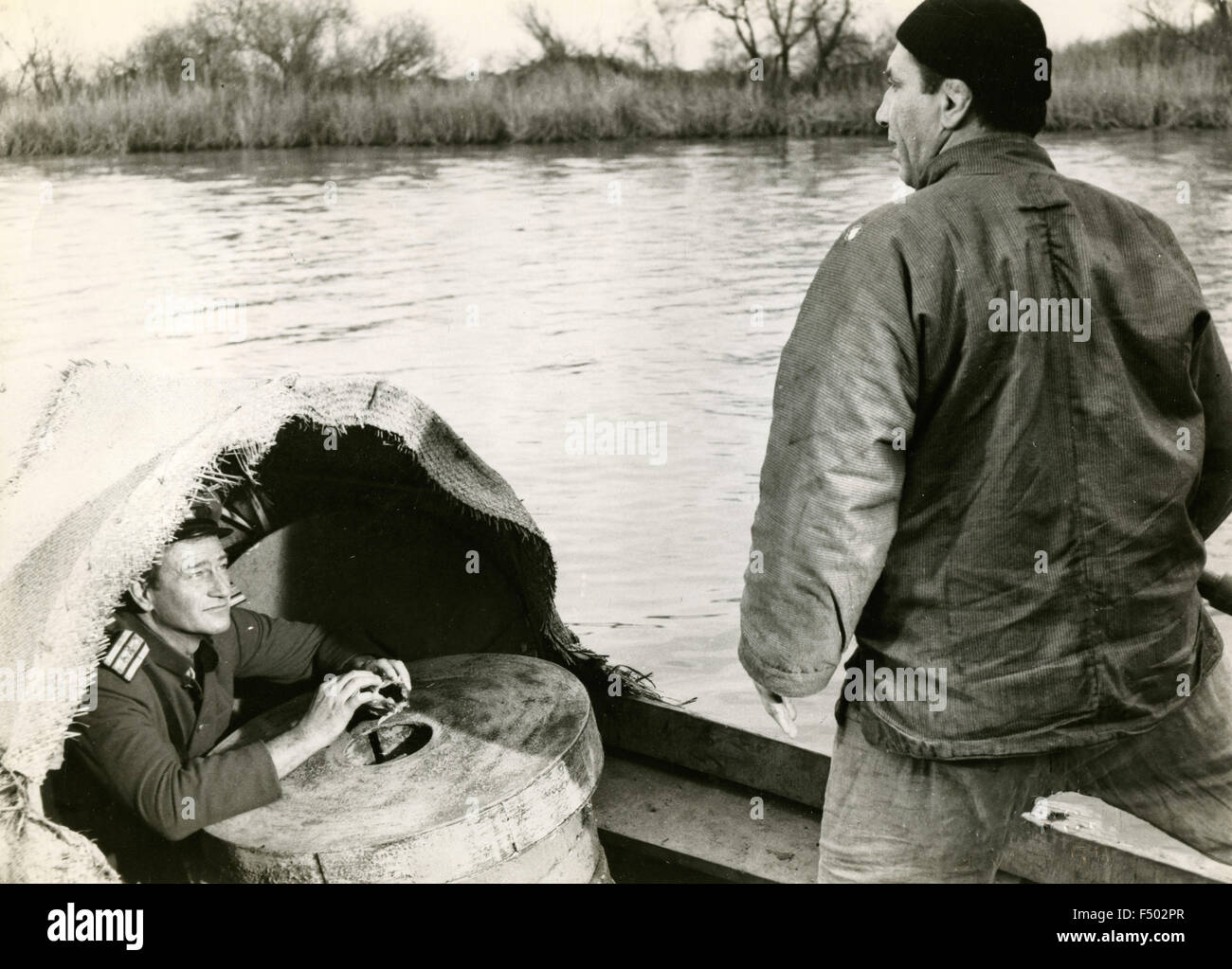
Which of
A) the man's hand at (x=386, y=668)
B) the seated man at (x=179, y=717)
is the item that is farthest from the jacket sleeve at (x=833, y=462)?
the man's hand at (x=386, y=668)

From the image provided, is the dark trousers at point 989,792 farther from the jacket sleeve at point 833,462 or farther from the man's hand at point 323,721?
the man's hand at point 323,721

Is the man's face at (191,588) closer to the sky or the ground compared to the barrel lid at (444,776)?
closer to the sky

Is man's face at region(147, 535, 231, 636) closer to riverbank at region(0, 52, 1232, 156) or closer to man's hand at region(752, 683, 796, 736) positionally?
man's hand at region(752, 683, 796, 736)

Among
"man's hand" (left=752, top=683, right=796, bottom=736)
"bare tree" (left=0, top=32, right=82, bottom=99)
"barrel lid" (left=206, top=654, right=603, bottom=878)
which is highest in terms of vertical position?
"bare tree" (left=0, top=32, right=82, bottom=99)

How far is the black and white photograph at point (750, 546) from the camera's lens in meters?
1.77

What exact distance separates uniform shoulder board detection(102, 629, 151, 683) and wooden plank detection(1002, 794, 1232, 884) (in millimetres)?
1828

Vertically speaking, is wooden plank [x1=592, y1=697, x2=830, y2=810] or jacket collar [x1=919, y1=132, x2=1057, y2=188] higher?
jacket collar [x1=919, y1=132, x2=1057, y2=188]

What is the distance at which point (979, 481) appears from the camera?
70.4 inches

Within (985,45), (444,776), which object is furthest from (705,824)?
(985,45)

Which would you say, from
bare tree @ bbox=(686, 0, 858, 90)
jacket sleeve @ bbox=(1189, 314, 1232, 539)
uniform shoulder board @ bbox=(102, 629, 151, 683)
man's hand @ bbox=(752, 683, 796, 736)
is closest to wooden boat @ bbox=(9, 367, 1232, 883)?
uniform shoulder board @ bbox=(102, 629, 151, 683)

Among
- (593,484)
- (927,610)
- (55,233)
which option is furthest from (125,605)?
(55,233)

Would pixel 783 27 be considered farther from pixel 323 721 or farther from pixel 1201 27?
pixel 323 721

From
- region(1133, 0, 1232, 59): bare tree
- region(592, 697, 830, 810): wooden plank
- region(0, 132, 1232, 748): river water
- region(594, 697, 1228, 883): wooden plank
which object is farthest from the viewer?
region(0, 132, 1232, 748): river water

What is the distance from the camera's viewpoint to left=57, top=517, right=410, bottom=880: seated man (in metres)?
2.36
